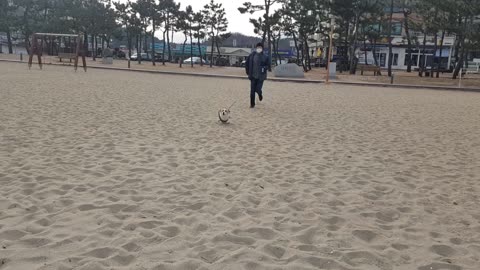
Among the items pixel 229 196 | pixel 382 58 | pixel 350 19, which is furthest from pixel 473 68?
pixel 229 196

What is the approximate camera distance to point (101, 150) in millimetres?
6426

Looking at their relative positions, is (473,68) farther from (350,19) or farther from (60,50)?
(60,50)

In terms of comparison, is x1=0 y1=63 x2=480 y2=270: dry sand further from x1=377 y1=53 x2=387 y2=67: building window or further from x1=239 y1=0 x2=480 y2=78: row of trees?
x1=377 y1=53 x2=387 y2=67: building window

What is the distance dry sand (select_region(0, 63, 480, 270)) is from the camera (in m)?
3.33

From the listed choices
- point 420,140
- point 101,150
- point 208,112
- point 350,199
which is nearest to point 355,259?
point 350,199

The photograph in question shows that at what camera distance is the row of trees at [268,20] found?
37531 millimetres

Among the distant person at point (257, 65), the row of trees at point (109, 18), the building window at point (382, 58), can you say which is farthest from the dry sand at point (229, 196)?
the building window at point (382, 58)

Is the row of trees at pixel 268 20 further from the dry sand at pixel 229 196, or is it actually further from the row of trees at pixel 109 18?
the dry sand at pixel 229 196

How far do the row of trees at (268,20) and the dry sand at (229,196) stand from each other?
28.3 metres

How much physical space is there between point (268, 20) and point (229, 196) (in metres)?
36.3

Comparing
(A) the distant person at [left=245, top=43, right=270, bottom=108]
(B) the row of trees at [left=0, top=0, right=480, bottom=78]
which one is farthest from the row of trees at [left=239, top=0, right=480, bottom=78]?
(A) the distant person at [left=245, top=43, right=270, bottom=108]

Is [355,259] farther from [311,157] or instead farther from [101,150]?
[101,150]

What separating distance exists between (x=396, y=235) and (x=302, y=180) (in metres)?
1.68

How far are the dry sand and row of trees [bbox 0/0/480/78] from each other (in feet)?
92.9
